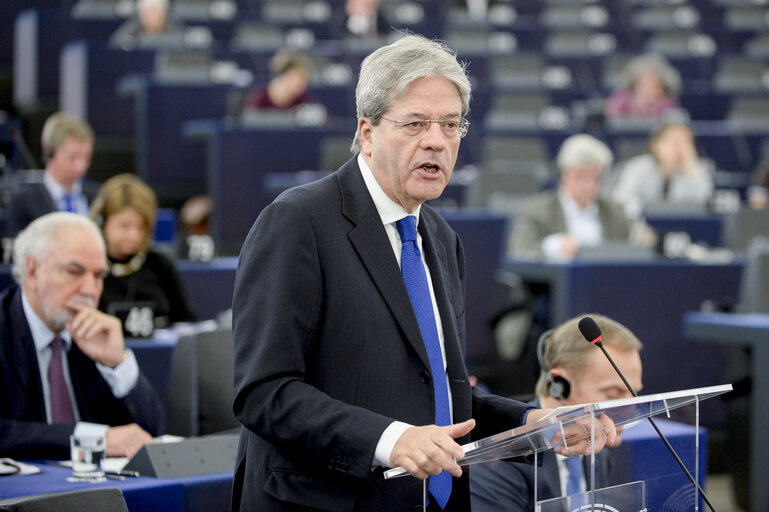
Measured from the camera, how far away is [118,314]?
12.6 feet

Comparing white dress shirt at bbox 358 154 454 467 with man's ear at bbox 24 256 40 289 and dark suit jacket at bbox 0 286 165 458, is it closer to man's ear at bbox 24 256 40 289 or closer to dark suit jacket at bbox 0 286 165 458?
dark suit jacket at bbox 0 286 165 458

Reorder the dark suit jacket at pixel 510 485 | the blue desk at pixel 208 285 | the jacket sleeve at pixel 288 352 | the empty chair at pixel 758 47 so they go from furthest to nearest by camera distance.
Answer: the empty chair at pixel 758 47, the blue desk at pixel 208 285, the dark suit jacket at pixel 510 485, the jacket sleeve at pixel 288 352

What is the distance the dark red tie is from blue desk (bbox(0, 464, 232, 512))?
1.26 ft

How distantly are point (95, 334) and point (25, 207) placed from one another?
2.71m

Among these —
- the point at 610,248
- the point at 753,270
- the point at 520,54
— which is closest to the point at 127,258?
the point at 610,248

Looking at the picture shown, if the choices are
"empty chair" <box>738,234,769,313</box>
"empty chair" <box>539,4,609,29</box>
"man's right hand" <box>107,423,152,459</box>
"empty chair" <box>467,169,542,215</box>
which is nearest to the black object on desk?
"man's right hand" <box>107,423,152,459</box>

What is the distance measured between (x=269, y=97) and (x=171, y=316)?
Answer: 361 cm

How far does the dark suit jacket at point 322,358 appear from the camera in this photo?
1.77 metres

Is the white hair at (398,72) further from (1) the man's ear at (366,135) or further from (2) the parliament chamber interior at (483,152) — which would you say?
(2) the parliament chamber interior at (483,152)

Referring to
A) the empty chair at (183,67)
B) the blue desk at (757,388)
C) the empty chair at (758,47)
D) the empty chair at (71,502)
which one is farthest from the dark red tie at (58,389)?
the empty chair at (758,47)

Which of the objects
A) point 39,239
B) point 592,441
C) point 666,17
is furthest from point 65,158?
point 666,17

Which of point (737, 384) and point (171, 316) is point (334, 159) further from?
point (737, 384)

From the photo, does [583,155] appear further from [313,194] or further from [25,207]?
[313,194]

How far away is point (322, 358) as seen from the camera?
1.85 meters
